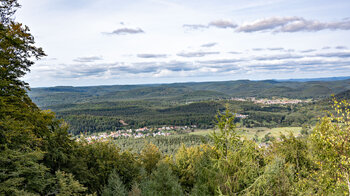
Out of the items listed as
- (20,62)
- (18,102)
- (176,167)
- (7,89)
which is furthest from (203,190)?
(176,167)

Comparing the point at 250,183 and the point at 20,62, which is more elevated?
the point at 20,62

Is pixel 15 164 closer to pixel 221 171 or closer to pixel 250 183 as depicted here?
pixel 221 171

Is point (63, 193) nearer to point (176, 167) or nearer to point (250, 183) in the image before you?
point (250, 183)

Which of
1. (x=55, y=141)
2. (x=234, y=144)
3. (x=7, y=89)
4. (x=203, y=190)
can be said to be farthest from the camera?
(x=55, y=141)

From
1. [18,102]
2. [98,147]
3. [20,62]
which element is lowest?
[98,147]

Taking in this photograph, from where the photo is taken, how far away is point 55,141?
1539cm

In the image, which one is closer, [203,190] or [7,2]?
[203,190]

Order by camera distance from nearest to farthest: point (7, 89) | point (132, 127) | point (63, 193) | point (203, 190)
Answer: point (63, 193), point (203, 190), point (7, 89), point (132, 127)

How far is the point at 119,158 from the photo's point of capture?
23.5 m

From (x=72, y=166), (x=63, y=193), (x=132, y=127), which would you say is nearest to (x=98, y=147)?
(x=72, y=166)

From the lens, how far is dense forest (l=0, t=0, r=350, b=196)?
9151 mm

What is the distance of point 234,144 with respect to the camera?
32.6 feet

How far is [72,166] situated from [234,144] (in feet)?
43.2

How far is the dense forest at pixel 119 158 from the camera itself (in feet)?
30.0
